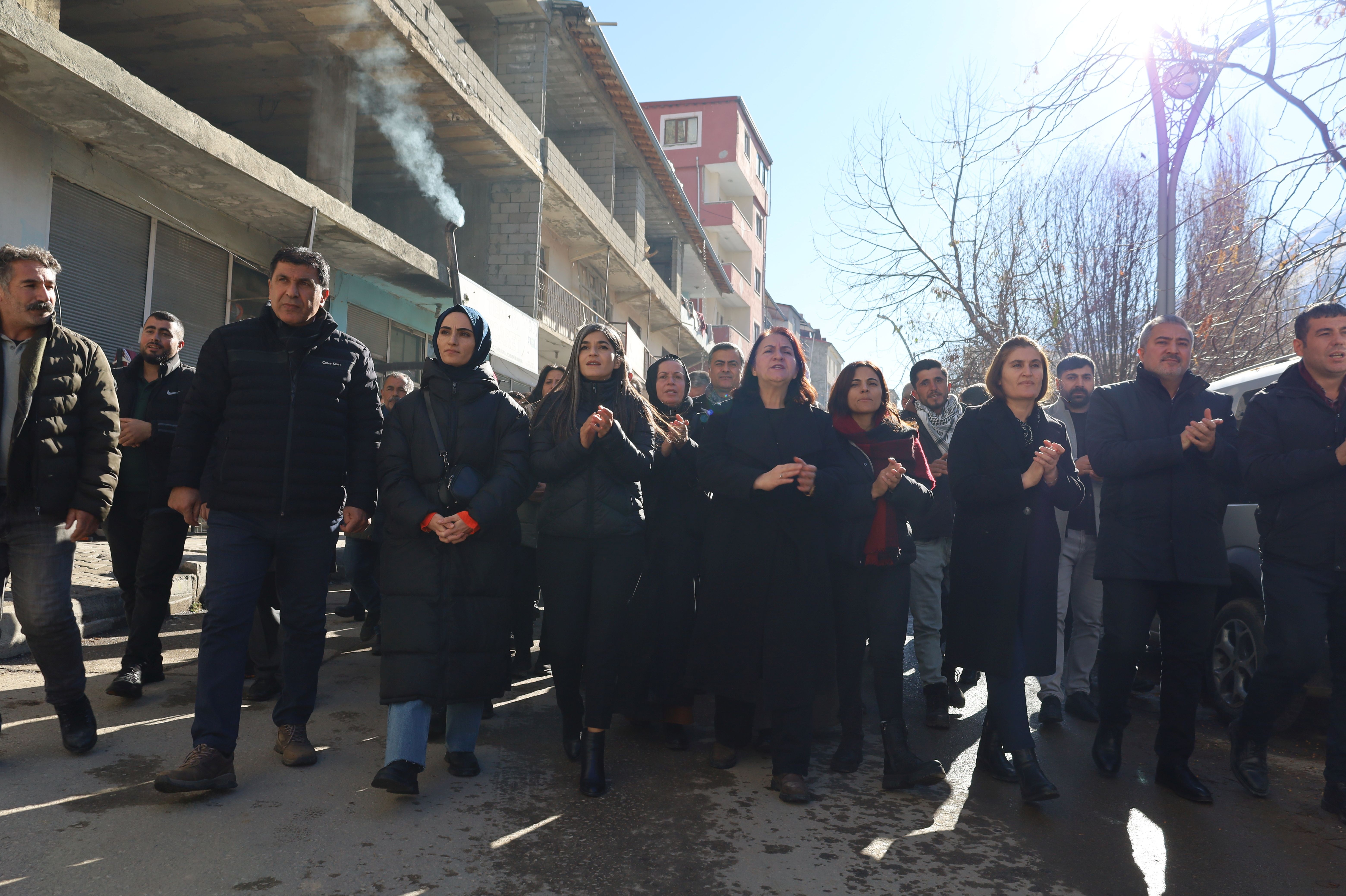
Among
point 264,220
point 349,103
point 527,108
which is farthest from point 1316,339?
point 527,108

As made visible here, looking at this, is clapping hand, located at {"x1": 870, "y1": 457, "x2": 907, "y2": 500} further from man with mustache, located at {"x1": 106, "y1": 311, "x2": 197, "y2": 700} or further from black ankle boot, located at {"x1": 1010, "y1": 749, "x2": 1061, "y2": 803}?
man with mustache, located at {"x1": 106, "y1": 311, "x2": 197, "y2": 700}

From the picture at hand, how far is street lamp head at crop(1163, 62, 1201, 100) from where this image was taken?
17.9 feet

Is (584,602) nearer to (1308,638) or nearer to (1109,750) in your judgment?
(1109,750)

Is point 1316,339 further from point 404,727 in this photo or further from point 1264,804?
point 404,727

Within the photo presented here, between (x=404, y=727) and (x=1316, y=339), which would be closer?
(x=404, y=727)

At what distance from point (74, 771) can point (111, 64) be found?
22.9ft

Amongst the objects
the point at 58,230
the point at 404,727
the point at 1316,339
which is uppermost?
the point at 58,230

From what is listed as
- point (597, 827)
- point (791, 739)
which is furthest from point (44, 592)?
point (791, 739)

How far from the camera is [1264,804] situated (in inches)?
158

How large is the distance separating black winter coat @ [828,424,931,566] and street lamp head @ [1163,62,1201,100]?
3169 millimetres

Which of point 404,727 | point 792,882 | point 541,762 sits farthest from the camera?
point 541,762

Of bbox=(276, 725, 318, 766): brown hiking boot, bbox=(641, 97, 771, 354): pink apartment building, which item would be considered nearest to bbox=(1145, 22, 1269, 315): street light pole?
bbox=(276, 725, 318, 766): brown hiking boot

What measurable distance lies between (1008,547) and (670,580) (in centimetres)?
170

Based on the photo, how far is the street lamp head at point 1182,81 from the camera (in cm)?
544
